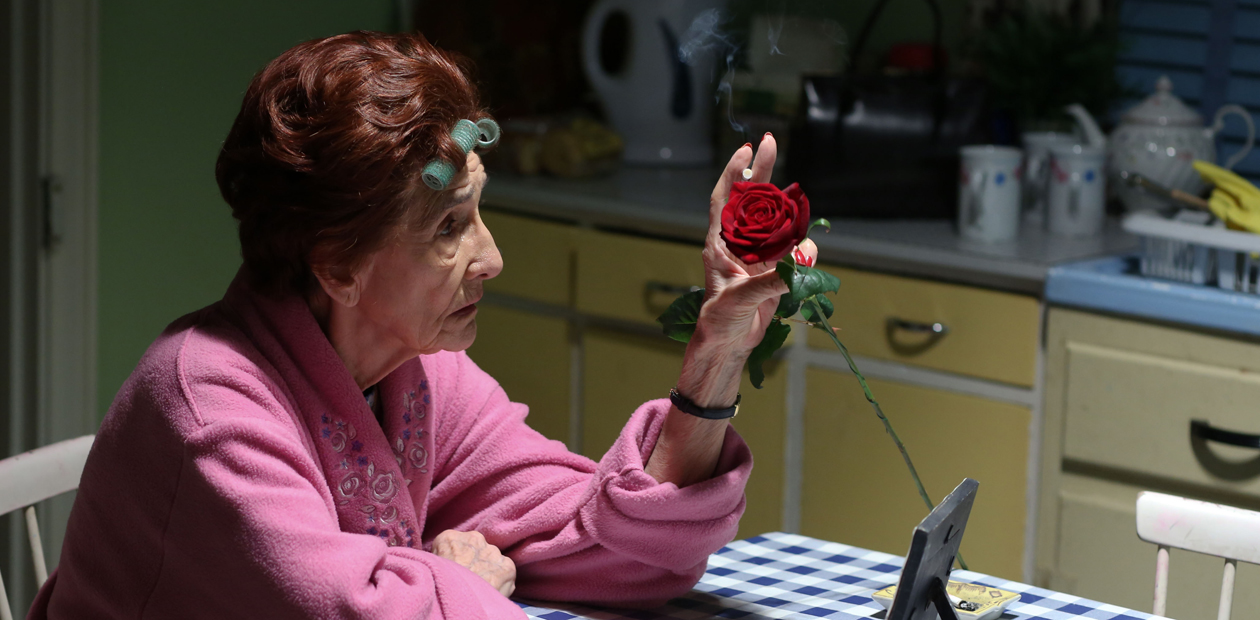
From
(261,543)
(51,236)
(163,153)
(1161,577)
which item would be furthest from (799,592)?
(163,153)

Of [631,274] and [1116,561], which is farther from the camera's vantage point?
[631,274]

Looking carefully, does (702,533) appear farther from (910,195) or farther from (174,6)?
(174,6)

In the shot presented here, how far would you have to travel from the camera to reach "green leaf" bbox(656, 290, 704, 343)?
1193mm

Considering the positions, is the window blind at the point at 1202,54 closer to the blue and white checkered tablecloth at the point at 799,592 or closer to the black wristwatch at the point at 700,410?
the blue and white checkered tablecloth at the point at 799,592

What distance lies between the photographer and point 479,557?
4.24 feet

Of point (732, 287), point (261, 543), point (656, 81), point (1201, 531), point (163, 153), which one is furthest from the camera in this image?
point (656, 81)

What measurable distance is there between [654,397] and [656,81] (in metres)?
0.76

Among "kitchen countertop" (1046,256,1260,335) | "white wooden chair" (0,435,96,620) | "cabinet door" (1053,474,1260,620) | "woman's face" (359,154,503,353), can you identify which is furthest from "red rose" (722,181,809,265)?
"cabinet door" (1053,474,1260,620)

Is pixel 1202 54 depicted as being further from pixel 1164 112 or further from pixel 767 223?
pixel 767 223

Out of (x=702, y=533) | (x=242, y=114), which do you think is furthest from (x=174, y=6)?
(x=702, y=533)

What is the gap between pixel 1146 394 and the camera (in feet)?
6.65

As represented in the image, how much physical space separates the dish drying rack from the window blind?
535 mm

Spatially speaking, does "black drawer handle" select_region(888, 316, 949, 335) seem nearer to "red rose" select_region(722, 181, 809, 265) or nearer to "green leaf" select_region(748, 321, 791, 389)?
"green leaf" select_region(748, 321, 791, 389)

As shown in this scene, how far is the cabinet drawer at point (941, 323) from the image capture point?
213 cm
